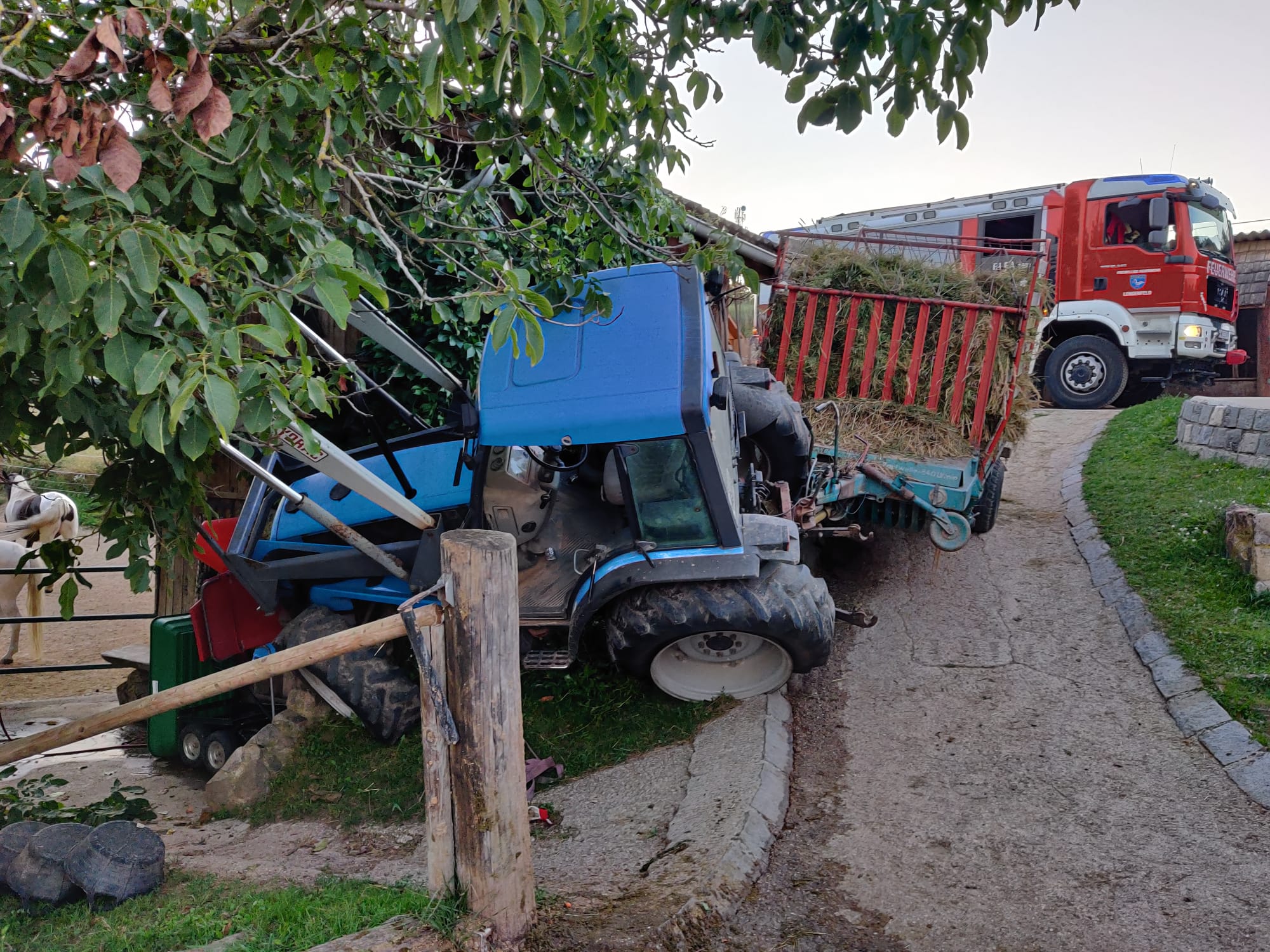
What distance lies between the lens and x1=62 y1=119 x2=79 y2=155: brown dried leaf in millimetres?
2217

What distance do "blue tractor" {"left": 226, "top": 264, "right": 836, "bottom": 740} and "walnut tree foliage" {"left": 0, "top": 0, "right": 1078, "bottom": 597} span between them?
1.47ft

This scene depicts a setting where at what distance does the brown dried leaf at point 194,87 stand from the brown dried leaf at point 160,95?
4 centimetres

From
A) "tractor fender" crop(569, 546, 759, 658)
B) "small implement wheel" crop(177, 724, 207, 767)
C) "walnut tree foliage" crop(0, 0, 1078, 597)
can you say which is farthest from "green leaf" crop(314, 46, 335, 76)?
"small implement wheel" crop(177, 724, 207, 767)

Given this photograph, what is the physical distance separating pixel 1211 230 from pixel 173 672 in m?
13.3

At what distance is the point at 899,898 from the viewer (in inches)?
141

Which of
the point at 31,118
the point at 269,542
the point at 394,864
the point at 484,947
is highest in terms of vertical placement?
the point at 31,118

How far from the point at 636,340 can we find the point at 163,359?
8.71 ft

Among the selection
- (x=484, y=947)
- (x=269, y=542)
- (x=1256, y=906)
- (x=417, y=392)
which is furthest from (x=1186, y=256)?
(x=484, y=947)

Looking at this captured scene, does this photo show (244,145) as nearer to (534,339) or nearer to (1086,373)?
(534,339)

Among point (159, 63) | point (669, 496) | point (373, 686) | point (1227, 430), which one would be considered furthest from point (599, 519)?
point (1227, 430)

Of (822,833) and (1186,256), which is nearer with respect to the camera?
(822,833)

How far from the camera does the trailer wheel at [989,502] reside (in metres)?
7.56

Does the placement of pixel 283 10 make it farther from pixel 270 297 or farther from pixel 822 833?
pixel 822 833

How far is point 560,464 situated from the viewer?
5.04 meters
